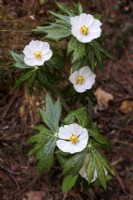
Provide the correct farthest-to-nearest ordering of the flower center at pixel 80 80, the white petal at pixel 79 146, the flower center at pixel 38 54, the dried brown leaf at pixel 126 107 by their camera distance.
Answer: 1. the dried brown leaf at pixel 126 107
2. the flower center at pixel 80 80
3. the flower center at pixel 38 54
4. the white petal at pixel 79 146

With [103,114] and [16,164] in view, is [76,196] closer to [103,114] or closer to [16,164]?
[16,164]

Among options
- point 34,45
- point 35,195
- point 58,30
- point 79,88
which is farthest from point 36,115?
point 58,30

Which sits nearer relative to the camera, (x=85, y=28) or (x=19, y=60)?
(x=85, y=28)

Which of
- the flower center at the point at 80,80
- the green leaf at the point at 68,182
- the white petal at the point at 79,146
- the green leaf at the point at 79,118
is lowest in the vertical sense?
the green leaf at the point at 68,182

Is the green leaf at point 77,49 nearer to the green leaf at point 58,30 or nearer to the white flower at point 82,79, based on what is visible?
the green leaf at point 58,30

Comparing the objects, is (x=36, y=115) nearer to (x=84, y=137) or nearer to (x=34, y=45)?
(x=34, y=45)

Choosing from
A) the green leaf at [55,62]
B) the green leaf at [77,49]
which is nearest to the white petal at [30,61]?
the green leaf at [55,62]

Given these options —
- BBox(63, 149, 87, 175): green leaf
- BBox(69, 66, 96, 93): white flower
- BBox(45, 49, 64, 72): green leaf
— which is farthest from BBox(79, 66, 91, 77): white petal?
BBox(63, 149, 87, 175): green leaf

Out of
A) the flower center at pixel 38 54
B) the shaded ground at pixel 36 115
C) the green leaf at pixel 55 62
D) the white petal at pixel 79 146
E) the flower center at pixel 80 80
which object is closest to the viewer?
the white petal at pixel 79 146

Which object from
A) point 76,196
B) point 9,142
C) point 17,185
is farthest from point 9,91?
point 76,196
